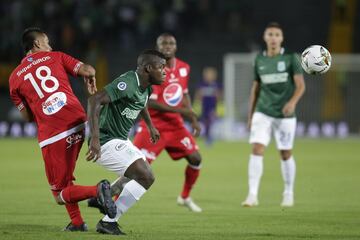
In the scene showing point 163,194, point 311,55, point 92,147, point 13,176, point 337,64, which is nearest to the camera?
point 92,147

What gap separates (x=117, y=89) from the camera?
8742 mm

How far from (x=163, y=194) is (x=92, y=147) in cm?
555

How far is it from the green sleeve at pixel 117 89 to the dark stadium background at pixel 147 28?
2037 centimetres

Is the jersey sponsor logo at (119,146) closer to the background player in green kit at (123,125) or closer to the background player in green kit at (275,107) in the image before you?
the background player in green kit at (123,125)

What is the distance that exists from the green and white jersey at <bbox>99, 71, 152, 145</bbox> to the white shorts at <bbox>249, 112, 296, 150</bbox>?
3.63m

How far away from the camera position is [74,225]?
30.0 ft

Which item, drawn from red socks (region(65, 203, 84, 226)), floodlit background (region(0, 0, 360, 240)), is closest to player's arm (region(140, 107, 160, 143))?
red socks (region(65, 203, 84, 226))

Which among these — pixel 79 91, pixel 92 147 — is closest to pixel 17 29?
pixel 79 91

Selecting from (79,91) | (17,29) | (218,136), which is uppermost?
(17,29)

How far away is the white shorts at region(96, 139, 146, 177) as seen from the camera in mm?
8844

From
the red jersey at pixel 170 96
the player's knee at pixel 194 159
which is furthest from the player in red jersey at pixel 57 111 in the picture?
the player's knee at pixel 194 159

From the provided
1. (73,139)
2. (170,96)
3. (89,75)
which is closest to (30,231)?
(73,139)

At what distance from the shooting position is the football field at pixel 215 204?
919cm

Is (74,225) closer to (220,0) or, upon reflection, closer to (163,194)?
(163,194)
